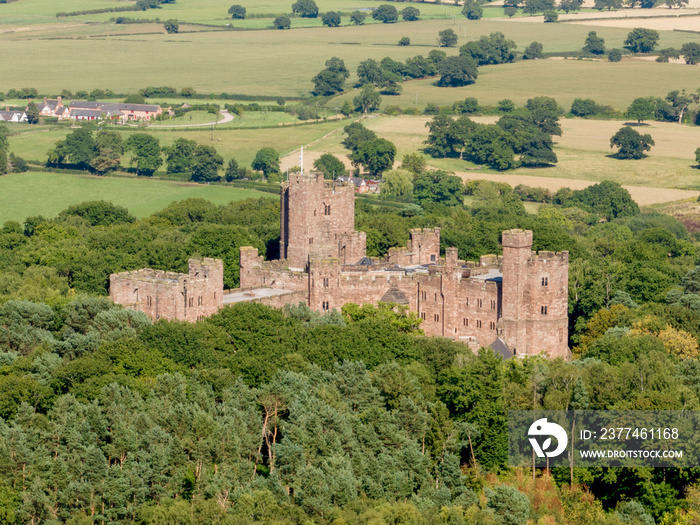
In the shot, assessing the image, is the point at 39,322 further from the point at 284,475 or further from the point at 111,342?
the point at 284,475

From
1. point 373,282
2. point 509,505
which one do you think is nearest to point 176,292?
point 373,282

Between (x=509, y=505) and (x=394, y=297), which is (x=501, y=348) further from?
(x=509, y=505)

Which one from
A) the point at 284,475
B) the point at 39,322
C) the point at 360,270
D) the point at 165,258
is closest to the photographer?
the point at 284,475

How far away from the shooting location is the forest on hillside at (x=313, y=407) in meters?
90.6

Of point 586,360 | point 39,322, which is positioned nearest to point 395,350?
point 586,360

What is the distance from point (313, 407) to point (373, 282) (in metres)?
27.1

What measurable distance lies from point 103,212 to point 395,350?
71.9 meters

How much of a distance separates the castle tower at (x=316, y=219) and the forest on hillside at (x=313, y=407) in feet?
35.3

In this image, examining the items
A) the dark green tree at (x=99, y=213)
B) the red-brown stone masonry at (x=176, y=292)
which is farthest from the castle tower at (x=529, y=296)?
the dark green tree at (x=99, y=213)

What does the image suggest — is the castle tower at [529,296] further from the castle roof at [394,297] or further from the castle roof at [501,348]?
the castle roof at [394,297]

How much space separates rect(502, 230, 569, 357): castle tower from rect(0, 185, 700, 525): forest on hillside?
12.1ft

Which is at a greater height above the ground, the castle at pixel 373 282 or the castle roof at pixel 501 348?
the castle at pixel 373 282

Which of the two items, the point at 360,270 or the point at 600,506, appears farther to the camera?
the point at 360,270

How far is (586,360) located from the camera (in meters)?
111
